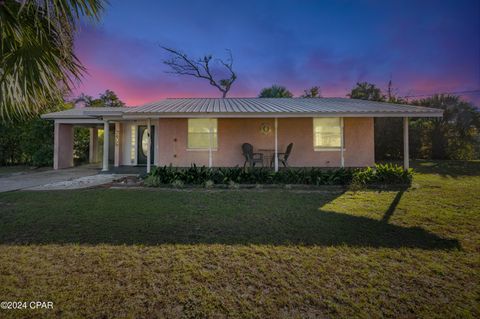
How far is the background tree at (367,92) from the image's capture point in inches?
800

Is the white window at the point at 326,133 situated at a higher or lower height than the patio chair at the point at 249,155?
higher

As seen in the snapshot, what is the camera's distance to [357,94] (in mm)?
20875

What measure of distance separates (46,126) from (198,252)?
15837 mm

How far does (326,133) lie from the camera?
1032 centimetres

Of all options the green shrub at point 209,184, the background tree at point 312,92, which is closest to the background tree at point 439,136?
the background tree at point 312,92

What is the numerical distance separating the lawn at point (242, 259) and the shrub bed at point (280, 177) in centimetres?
204

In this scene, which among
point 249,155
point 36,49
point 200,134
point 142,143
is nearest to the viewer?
point 36,49

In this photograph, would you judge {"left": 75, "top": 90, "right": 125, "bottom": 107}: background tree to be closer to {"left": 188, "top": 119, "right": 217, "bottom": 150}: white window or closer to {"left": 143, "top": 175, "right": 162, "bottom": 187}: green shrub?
{"left": 188, "top": 119, "right": 217, "bottom": 150}: white window

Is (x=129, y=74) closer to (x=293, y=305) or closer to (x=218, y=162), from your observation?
(x=218, y=162)

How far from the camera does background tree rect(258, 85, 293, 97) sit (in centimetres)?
2347

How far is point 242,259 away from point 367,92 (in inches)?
891

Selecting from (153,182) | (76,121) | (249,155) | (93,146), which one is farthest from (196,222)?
(93,146)

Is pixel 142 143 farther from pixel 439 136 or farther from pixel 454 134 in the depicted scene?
pixel 454 134

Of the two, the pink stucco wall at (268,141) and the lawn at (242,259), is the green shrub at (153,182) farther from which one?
the pink stucco wall at (268,141)
